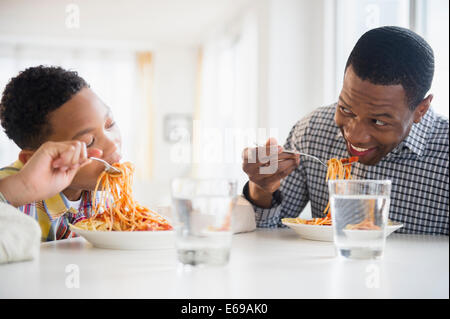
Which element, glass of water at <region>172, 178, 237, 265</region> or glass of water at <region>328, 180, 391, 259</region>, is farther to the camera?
glass of water at <region>328, 180, 391, 259</region>

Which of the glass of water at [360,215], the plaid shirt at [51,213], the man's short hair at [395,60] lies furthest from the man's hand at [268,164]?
the plaid shirt at [51,213]

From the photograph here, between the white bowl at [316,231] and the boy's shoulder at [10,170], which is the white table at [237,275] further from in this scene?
the boy's shoulder at [10,170]

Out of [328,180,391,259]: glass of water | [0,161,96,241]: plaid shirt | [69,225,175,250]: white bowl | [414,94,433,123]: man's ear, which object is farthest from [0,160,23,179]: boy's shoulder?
[414,94,433,123]: man's ear

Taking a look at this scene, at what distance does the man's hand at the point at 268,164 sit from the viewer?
4.15ft

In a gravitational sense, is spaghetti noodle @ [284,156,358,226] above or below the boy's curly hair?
below

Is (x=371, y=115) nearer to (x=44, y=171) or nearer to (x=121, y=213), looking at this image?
(x=121, y=213)

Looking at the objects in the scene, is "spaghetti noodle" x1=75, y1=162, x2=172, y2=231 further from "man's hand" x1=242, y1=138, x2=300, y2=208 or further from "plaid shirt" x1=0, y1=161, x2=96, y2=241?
"man's hand" x1=242, y1=138, x2=300, y2=208

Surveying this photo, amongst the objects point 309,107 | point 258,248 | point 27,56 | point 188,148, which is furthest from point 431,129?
point 27,56

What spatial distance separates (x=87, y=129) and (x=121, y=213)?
32 cm

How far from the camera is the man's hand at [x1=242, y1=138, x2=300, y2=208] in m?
1.26

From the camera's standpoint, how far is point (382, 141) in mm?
1321

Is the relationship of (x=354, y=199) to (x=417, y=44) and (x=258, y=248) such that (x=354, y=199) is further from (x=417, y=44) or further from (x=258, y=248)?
(x=417, y=44)

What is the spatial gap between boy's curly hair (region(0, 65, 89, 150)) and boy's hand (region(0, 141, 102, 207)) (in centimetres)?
42

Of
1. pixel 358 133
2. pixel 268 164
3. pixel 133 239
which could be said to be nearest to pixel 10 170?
pixel 133 239
